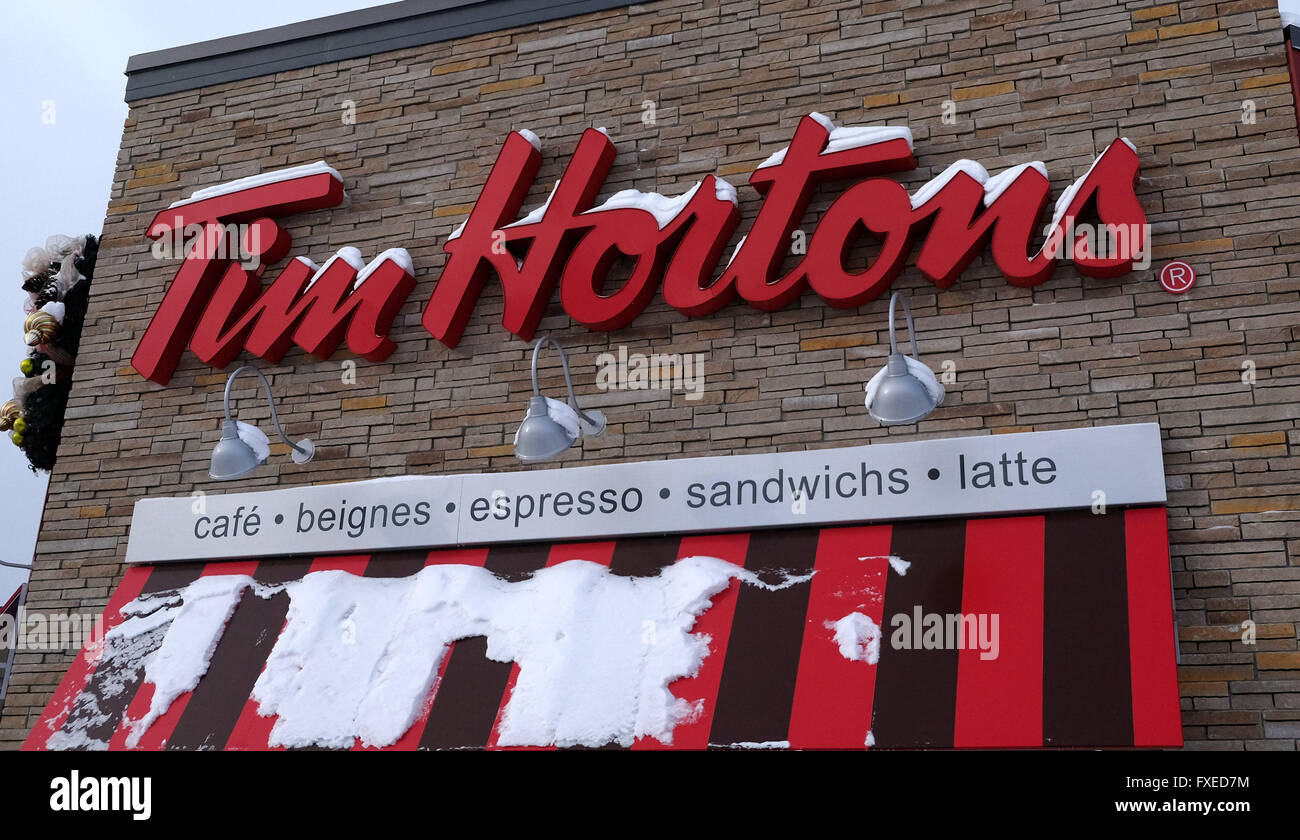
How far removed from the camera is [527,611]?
638cm

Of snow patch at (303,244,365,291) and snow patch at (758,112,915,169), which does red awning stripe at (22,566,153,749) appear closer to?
snow patch at (303,244,365,291)

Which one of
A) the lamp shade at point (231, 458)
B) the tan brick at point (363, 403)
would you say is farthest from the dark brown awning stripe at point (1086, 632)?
the lamp shade at point (231, 458)

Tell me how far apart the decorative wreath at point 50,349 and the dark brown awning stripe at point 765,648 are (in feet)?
21.4

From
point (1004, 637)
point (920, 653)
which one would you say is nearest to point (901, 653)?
point (920, 653)

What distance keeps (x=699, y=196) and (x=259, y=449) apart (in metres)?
3.07

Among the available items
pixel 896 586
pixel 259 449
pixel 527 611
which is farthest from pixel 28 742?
pixel 896 586

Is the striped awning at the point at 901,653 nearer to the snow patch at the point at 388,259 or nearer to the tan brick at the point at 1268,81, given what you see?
the snow patch at the point at 388,259

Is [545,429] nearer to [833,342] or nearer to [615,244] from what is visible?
[615,244]

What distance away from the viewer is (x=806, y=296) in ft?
22.2

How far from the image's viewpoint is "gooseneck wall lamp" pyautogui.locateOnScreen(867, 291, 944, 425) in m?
5.47

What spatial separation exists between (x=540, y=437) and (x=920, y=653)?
7.31 feet

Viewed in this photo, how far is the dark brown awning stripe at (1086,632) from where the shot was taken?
5074 millimetres

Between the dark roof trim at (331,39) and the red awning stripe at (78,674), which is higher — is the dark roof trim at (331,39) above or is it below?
above
